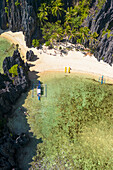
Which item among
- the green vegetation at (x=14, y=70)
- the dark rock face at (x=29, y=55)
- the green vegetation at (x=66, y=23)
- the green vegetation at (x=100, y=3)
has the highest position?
the green vegetation at (x=100, y=3)

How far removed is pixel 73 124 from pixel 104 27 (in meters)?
39.0

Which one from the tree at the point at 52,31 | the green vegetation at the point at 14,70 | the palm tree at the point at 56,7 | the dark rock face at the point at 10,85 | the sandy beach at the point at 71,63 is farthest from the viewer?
the palm tree at the point at 56,7

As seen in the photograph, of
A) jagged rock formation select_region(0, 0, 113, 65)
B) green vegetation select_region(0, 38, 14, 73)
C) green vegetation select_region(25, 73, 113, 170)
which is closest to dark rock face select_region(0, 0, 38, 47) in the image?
jagged rock formation select_region(0, 0, 113, 65)

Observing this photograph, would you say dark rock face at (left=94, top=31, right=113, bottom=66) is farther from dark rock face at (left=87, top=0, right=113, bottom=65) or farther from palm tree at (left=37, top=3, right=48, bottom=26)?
palm tree at (left=37, top=3, right=48, bottom=26)

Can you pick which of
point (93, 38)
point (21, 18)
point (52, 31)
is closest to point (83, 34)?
point (93, 38)

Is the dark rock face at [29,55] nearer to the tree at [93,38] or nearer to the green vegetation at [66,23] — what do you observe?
the green vegetation at [66,23]

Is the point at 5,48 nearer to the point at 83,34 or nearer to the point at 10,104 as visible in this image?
the point at 10,104

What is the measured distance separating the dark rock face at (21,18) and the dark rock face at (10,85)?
16.4 meters

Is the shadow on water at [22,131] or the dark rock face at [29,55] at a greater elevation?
the dark rock face at [29,55]

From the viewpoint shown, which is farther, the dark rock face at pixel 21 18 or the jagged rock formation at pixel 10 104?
the dark rock face at pixel 21 18

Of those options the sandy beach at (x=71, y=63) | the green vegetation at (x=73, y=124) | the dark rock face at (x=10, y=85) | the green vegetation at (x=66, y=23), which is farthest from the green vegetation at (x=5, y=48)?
the green vegetation at (x=73, y=124)

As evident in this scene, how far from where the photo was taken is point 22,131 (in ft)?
105

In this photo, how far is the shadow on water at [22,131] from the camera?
2767 centimetres

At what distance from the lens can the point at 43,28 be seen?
5525cm
